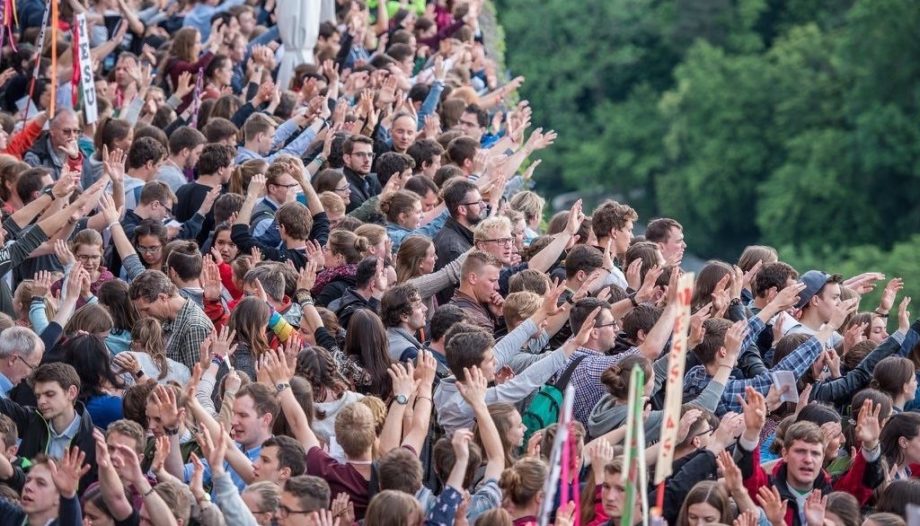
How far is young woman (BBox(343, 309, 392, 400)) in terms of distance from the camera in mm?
11805

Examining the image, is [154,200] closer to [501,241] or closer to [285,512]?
[501,241]

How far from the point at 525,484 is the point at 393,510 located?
0.80 metres

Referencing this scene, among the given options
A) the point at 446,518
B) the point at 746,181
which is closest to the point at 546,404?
the point at 446,518

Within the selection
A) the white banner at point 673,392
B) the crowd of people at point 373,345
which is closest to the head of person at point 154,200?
the crowd of people at point 373,345

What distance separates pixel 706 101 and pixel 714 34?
810 centimetres

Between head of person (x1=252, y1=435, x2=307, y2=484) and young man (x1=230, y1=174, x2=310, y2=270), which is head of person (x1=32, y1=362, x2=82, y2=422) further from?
young man (x1=230, y1=174, x2=310, y2=270)

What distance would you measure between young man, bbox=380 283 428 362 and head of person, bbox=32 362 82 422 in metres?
2.04

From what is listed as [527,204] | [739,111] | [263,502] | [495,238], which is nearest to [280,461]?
[263,502]

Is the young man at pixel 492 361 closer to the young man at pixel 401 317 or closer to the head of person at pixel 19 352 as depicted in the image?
the young man at pixel 401 317

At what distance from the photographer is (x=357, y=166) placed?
16.0 m

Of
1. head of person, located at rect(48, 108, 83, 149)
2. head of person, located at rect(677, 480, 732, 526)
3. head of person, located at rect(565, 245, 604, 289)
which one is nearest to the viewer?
head of person, located at rect(677, 480, 732, 526)

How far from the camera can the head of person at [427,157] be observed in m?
16.5

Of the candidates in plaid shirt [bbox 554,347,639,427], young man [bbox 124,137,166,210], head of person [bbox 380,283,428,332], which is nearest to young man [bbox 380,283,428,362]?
head of person [bbox 380,283,428,332]

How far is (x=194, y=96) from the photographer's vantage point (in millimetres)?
18531
